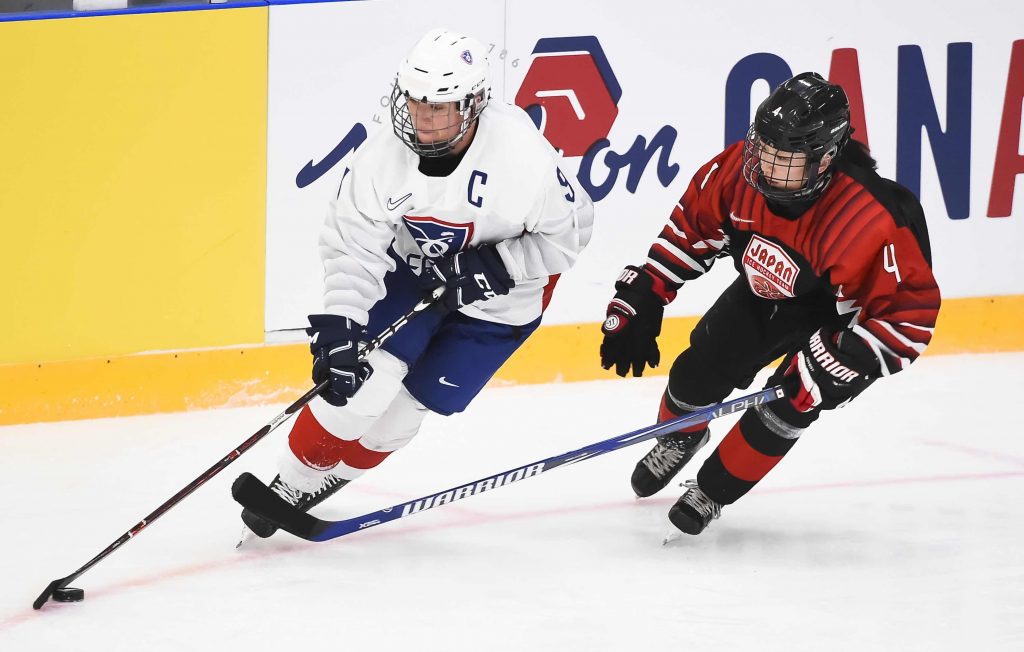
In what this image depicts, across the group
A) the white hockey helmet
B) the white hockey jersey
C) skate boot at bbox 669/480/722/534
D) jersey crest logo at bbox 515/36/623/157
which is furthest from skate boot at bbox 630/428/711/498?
jersey crest logo at bbox 515/36/623/157

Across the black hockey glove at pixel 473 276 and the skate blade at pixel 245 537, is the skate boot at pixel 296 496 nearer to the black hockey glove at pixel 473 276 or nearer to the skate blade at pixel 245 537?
the skate blade at pixel 245 537

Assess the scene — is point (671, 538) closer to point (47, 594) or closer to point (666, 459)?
point (666, 459)

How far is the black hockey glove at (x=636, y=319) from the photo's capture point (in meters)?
3.23

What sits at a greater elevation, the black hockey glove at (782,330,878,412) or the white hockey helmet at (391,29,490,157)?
the white hockey helmet at (391,29,490,157)

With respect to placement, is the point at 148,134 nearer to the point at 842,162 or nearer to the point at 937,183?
the point at 842,162

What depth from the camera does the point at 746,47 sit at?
15.0 feet

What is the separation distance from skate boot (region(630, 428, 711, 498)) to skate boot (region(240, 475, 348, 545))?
731mm

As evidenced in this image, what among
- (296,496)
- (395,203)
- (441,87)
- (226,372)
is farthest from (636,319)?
(226,372)

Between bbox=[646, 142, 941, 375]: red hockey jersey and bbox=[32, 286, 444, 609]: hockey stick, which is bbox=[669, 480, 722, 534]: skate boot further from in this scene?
bbox=[32, 286, 444, 609]: hockey stick

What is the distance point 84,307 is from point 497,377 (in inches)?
48.7

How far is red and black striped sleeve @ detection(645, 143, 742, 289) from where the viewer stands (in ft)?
10.4

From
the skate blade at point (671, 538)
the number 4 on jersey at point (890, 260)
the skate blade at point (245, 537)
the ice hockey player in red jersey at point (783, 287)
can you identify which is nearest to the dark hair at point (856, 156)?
the ice hockey player in red jersey at point (783, 287)

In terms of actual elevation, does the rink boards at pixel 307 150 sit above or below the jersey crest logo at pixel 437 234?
below

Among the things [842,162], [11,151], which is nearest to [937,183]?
[842,162]
